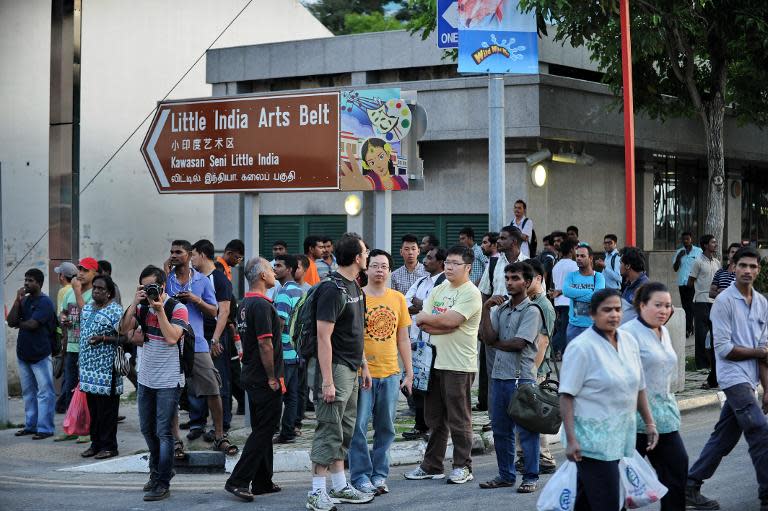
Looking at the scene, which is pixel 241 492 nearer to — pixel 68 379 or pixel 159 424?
pixel 159 424

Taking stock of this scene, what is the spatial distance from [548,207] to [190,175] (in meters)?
9.01

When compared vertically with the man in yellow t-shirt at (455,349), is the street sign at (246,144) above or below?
above

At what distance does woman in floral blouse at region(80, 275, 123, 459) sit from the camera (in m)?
10.9

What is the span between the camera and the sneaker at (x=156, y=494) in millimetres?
8828

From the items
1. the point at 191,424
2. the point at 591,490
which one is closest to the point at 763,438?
the point at 591,490

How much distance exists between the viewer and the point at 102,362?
1094 cm

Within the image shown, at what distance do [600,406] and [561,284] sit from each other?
28.4ft

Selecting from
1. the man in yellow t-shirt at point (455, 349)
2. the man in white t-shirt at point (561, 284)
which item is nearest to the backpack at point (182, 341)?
the man in yellow t-shirt at point (455, 349)

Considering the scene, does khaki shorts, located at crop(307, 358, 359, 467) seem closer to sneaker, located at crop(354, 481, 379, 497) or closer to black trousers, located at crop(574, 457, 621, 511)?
sneaker, located at crop(354, 481, 379, 497)

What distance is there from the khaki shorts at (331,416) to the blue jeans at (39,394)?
17.4 ft

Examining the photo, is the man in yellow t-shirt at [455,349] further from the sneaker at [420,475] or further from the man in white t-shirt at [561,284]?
the man in white t-shirt at [561,284]

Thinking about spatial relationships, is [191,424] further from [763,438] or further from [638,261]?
[763,438]

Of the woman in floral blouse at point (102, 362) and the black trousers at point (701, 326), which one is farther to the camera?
the black trousers at point (701, 326)

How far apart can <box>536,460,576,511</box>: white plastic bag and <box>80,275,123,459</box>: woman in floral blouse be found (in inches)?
231
